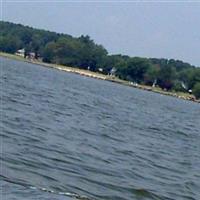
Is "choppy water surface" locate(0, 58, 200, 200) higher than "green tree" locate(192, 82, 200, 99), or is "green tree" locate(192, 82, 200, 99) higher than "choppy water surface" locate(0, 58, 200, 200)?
"choppy water surface" locate(0, 58, 200, 200)

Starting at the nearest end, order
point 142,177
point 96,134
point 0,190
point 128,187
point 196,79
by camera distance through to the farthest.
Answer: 1. point 0,190
2. point 128,187
3. point 142,177
4. point 96,134
5. point 196,79

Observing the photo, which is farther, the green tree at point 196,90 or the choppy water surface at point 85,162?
the green tree at point 196,90

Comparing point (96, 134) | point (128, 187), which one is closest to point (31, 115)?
point (96, 134)

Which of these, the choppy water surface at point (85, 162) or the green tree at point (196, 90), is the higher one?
the choppy water surface at point (85, 162)

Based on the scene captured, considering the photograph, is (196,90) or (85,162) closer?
(85,162)

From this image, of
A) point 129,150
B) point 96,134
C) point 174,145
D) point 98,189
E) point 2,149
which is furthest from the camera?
A: point 174,145

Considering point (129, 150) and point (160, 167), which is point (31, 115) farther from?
point (160, 167)

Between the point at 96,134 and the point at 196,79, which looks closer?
the point at 96,134

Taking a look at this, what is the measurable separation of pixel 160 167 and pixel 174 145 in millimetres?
10289

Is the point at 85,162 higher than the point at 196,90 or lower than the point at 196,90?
higher

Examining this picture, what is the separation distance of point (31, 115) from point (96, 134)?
3743 millimetres

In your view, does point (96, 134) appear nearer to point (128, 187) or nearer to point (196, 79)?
point (128, 187)

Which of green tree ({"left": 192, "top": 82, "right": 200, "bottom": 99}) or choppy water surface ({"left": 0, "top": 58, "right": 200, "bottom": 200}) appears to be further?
green tree ({"left": 192, "top": 82, "right": 200, "bottom": 99})

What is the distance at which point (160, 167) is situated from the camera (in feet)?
76.0
